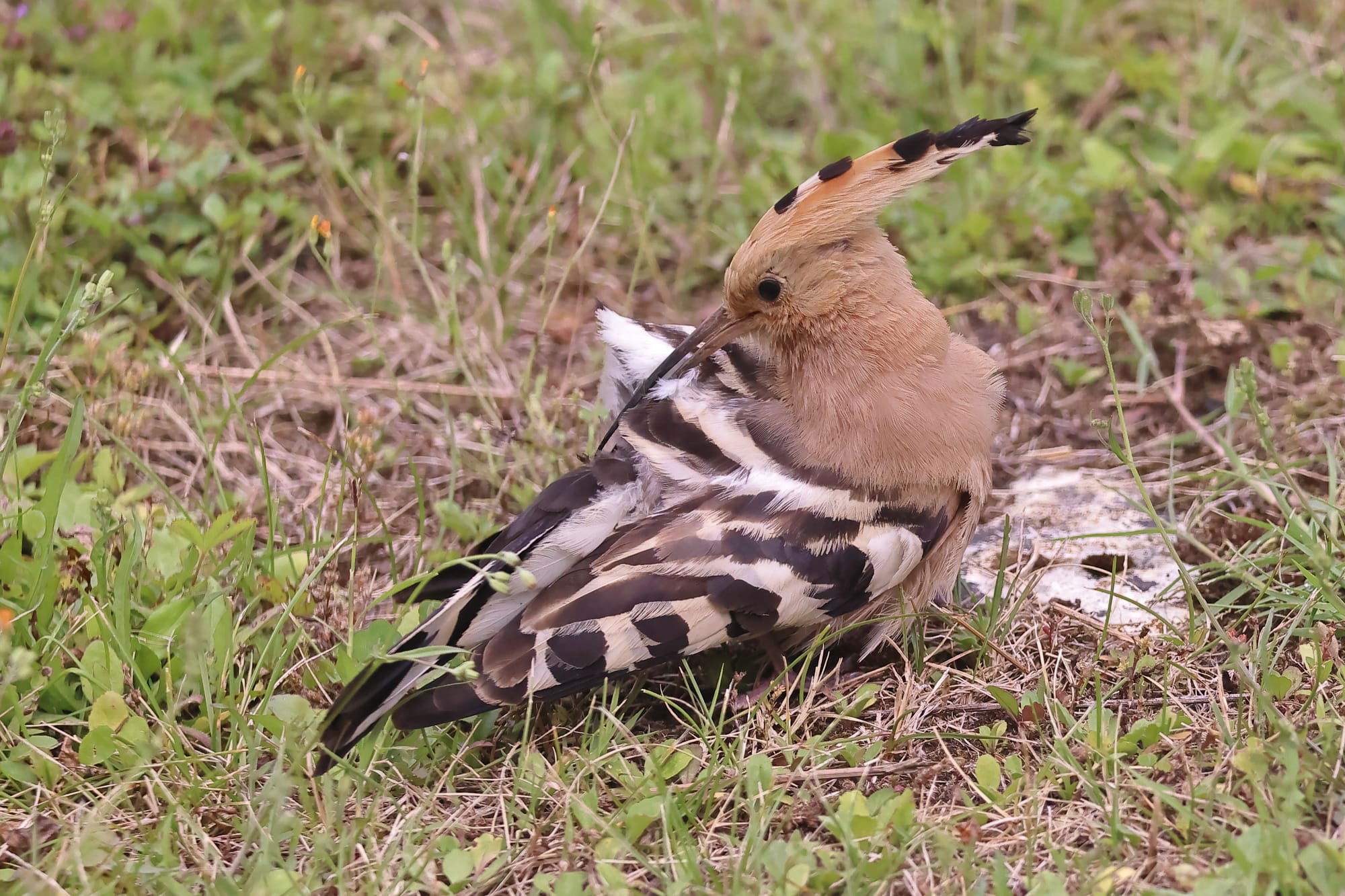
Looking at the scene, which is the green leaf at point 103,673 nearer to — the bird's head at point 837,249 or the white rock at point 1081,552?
the bird's head at point 837,249

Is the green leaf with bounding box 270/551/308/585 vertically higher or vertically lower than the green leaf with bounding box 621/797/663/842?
higher

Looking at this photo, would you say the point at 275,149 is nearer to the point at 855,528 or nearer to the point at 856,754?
the point at 855,528

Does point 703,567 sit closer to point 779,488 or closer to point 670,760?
point 779,488

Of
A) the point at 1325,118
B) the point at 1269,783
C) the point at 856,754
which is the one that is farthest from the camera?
the point at 1325,118

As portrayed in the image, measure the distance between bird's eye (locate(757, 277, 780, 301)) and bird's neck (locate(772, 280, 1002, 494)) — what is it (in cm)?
10

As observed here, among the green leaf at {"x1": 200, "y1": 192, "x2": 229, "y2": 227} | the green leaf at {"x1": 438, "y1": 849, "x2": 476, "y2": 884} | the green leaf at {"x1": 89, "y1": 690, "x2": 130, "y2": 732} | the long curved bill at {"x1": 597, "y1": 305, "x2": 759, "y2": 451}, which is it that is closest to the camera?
the green leaf at {"x1": 438, "y1": 849, "x2": 476, "y2": 884}

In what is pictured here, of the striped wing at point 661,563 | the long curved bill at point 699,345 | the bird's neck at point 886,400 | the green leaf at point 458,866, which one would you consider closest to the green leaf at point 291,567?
the striped wing at point 661,563

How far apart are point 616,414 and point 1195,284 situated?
1552 mm

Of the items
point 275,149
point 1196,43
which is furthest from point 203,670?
point 1196,43

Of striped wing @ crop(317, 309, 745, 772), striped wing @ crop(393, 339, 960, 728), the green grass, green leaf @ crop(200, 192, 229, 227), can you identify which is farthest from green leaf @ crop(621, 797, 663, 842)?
green leaf @ crop(200, 192, 229, 227)

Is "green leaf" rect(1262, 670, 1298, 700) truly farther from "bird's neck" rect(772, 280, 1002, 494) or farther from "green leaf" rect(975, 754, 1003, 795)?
"bird's neck" rect(772, 280, 1002, 494)

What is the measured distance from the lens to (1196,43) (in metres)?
4.23

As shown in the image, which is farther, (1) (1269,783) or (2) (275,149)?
(2) (275,149)

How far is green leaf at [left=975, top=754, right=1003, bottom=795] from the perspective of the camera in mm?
2186
